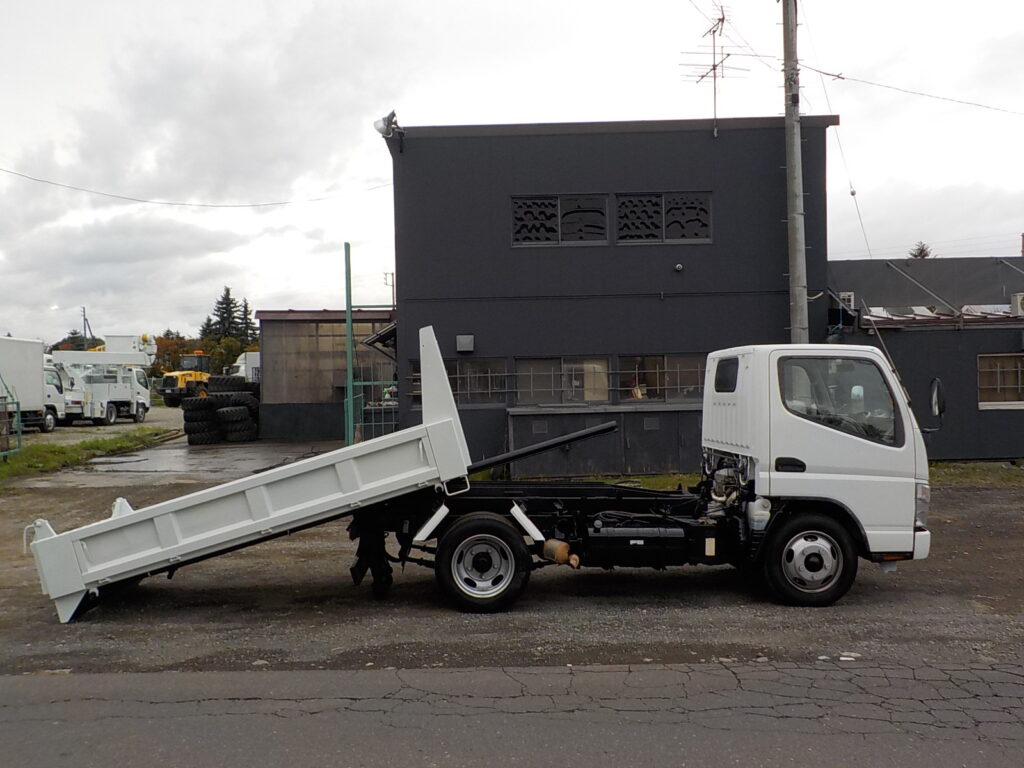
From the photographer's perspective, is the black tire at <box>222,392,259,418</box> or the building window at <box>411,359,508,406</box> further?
the black tire at <box>222,392,259,418</box>

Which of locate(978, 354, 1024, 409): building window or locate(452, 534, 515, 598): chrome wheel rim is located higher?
locate(978, 354, 1024, 409): building window

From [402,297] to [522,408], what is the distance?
10.3 feet

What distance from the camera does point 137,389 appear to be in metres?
37.1

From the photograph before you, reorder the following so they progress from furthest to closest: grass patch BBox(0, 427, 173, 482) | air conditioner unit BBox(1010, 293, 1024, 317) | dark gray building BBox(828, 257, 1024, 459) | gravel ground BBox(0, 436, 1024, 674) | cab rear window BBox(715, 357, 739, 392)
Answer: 1. grass patch BBox(0, 427, 173, 482)
2. air conditioner unit BBox(1010, 293, 1024, 317)
3. dark gray building BBox(828, 257, 1024, 459)
4. cab rear window BBox(715, 357, 739, 392)
5. gravel ground BBox(0, 436, 1024, 674)

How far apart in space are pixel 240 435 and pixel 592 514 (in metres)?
20.6

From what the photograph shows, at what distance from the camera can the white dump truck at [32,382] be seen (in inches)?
1056

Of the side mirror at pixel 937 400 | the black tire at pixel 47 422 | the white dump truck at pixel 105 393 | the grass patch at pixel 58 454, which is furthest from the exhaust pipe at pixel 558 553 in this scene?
the white dump truck at pixel 105 393

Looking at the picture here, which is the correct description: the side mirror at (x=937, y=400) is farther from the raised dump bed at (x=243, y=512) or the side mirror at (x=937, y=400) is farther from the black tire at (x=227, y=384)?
the black tire at (x=227, y=384)

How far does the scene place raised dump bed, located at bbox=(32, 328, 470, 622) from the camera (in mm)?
6902

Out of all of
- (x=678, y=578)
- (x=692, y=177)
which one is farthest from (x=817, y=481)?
(x=692, y=177)

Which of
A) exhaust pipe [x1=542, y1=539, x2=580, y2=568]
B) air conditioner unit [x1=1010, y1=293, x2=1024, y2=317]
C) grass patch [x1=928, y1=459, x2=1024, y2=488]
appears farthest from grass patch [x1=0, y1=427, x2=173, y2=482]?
air conditioner unit [x1=1010, y1=293, x2=1024, y2=317]

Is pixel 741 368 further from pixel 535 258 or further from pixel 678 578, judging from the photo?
pixel 535 258

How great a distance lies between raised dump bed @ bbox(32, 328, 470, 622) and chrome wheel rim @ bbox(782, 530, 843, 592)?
9.30 ft

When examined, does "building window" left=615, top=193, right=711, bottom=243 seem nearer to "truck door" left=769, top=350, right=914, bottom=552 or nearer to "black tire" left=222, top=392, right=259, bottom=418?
"truck door" left=769, top=350, right=914, bottom=552
